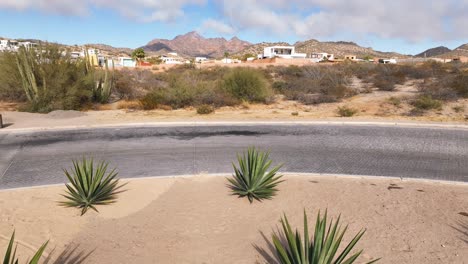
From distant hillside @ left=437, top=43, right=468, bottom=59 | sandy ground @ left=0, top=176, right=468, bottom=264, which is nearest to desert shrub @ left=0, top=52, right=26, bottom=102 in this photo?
sandy ground @ left=0, top=176, right=468, bottom=264

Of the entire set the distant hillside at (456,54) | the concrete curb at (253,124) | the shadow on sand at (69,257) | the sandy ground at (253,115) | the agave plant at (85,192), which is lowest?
the shadow on sand at (69,257)

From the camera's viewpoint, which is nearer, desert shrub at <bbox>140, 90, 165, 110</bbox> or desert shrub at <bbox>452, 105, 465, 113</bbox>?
desert shrub at <bbox>452, 105, 465, 113</bbox>

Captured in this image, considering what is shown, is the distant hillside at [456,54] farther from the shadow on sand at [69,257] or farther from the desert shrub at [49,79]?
the shadow on sand at [69,257]

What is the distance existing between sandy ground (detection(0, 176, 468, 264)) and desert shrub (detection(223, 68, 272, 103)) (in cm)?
1581

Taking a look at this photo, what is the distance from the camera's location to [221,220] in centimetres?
592

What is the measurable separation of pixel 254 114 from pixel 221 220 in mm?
13058

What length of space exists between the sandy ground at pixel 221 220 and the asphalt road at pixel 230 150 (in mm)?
1013

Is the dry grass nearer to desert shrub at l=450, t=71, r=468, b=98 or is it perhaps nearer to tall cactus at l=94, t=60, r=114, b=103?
tall cactus at l=94, t=60, r=114, b=103

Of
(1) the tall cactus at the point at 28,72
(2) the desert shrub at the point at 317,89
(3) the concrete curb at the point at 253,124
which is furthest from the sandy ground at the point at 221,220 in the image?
(2) the desert shrub at the point at 317,89

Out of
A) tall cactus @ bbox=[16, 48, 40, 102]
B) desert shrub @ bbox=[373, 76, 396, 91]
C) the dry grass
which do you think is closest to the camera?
tall cactus @ bbox=[16, 48, 40, 102]

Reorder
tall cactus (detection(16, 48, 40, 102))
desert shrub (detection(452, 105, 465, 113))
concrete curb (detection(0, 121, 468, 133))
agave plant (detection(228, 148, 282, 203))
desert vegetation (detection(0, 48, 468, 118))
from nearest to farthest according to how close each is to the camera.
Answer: agave plant (detection(228, 148, 282, 203)) → concrete curb (detection(0, 121, 468, 133)) → desert shrub (detection(452, 105, 465, 113)) → tall cactus (detection(16, 48, 40, 102)) → desert vegetation (detection(0, 48, 468, 118))

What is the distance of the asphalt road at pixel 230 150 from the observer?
8656 mm

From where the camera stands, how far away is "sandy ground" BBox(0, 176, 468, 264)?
488cm

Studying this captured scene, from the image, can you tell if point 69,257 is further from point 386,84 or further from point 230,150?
point 386,84
